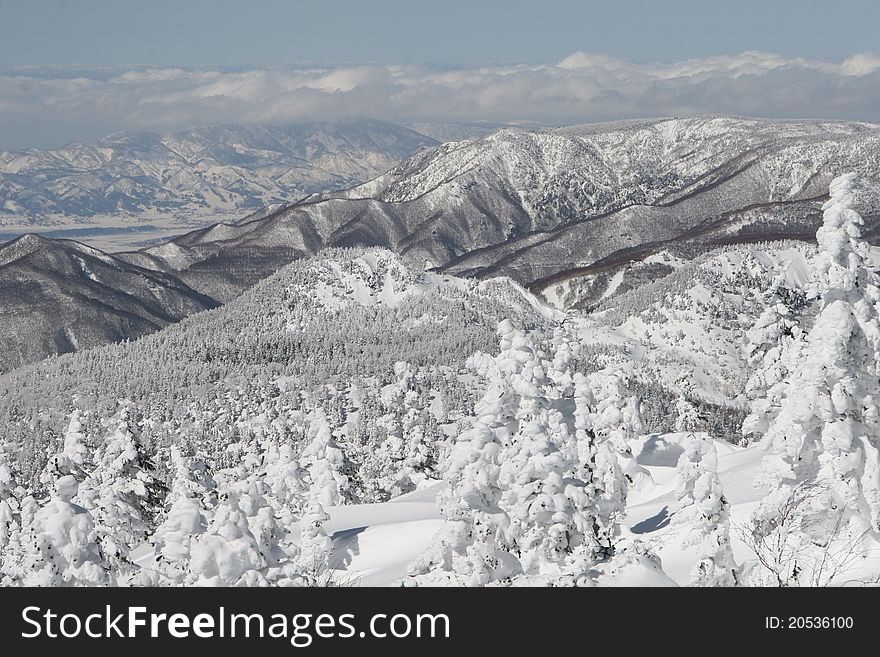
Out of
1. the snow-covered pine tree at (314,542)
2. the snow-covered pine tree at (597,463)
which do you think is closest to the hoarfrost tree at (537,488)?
the snow-covered pine tree at (597,463)

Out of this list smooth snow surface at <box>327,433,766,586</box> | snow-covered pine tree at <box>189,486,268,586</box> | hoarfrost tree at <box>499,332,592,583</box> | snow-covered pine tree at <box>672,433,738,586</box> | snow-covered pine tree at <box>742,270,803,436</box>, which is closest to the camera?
snow-covered pine tree at <box>189,486,268,586</box>

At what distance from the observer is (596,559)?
80.8 ft

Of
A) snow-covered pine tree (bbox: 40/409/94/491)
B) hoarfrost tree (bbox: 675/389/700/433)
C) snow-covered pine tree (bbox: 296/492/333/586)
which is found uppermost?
hoarfrost tree (bbox: 675/389/700/433)

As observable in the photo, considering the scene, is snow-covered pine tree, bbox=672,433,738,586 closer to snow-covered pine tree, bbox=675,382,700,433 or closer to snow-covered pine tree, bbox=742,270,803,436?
snow-covered pine tree, bbox=742,270,803,436

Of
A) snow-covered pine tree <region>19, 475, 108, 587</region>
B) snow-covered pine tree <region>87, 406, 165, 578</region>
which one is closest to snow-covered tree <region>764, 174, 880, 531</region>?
snow-covered pine tree <region>19, 475, 108, 587</region>

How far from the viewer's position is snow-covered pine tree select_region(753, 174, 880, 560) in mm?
26125

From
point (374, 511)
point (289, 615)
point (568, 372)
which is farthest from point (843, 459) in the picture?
point (374, 511)

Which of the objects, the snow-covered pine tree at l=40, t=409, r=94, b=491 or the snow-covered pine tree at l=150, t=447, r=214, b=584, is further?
the snow-covered pine tree at l=40, t=409, r=94, b=491

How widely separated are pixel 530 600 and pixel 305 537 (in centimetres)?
3155

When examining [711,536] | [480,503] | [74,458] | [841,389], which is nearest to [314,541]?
[74,458]

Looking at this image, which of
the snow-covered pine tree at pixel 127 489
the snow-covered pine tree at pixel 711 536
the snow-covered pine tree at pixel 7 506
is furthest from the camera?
the snow-covered pine tree at pixel 7 506

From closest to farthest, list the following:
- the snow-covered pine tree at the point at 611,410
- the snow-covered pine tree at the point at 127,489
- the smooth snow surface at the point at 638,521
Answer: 1. the smooth snow surface at the point at 638,521
2. the snow-covered pine tree at the point at 127,489
3. the snow-covered pine tree at the point at 611,410

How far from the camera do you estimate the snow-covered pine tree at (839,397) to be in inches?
1029

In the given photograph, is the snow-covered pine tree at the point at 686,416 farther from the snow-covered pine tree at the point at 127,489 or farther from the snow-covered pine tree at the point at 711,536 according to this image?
the snow-covered pine tree at the point at 711,536
